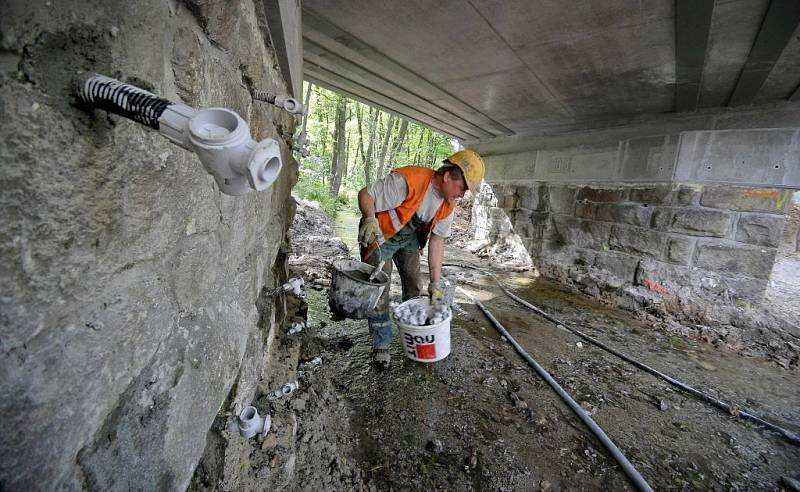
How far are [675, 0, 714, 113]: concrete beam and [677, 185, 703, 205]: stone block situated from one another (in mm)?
914

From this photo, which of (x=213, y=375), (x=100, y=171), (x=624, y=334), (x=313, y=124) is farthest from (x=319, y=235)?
(x=313, y=124)

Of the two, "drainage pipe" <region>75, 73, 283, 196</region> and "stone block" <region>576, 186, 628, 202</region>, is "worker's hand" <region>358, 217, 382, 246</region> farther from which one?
"stone block" <region>576, 186, 628, 202</region>

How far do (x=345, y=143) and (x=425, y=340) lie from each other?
1416 centimetres

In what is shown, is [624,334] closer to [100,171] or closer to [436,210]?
[436,210]

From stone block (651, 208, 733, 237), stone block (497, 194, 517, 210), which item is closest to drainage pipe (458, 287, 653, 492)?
stone block (651, 208, 733, 237)

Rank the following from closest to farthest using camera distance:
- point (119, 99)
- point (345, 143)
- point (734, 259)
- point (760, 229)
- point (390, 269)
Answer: point (119, 99), point (390, 269), point (760, 229), point (734, 259), point (345, 143)

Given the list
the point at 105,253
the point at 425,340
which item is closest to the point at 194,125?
the point at 105,253

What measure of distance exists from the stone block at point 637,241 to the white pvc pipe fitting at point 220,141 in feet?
14.9

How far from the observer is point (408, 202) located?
2590mm

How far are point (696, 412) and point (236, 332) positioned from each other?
289 cm

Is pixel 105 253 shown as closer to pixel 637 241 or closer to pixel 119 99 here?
pixel 119 99

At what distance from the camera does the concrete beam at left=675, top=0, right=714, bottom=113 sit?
5.79 feet

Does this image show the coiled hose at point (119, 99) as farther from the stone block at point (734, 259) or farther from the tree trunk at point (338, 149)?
the tree trunk at point (338, 149)

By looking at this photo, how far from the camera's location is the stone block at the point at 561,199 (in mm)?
4778
